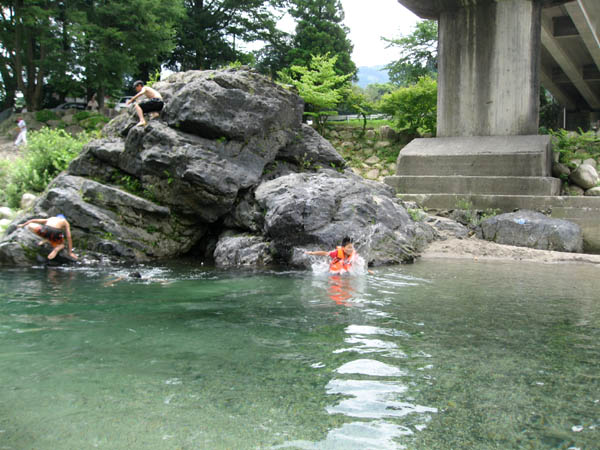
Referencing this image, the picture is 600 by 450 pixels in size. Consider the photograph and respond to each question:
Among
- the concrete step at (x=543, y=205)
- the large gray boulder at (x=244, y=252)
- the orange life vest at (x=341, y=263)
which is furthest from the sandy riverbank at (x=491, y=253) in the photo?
the large gray boulder at (x=244, y=252)

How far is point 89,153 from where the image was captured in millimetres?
11000

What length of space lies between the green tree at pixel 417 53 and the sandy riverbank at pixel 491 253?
82.7ft

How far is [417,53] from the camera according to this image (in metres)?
35.3

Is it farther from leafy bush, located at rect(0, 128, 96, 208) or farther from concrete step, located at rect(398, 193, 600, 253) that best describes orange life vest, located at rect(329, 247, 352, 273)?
leafy bush, located at rect(0, 128, 96, 208)

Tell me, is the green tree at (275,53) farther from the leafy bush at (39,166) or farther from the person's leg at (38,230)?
the person's leg at (38,230)

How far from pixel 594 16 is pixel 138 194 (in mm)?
16205

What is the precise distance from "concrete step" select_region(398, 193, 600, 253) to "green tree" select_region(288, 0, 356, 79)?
26.2 meters

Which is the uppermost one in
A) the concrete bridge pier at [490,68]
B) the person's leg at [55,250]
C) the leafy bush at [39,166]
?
the concrete bridge pier at [490,68]

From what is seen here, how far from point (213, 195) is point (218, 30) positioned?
29387 mm

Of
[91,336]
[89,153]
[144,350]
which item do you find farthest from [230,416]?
[89,153]

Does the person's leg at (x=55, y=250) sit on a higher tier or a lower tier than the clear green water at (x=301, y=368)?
higher

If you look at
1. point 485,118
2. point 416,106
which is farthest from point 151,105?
point 416,106

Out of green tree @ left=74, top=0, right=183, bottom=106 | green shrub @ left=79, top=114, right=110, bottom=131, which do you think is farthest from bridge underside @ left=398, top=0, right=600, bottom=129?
green tree @ left=74, top=0, right=183, bottom=106

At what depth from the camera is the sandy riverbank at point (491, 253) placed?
9734 mm
